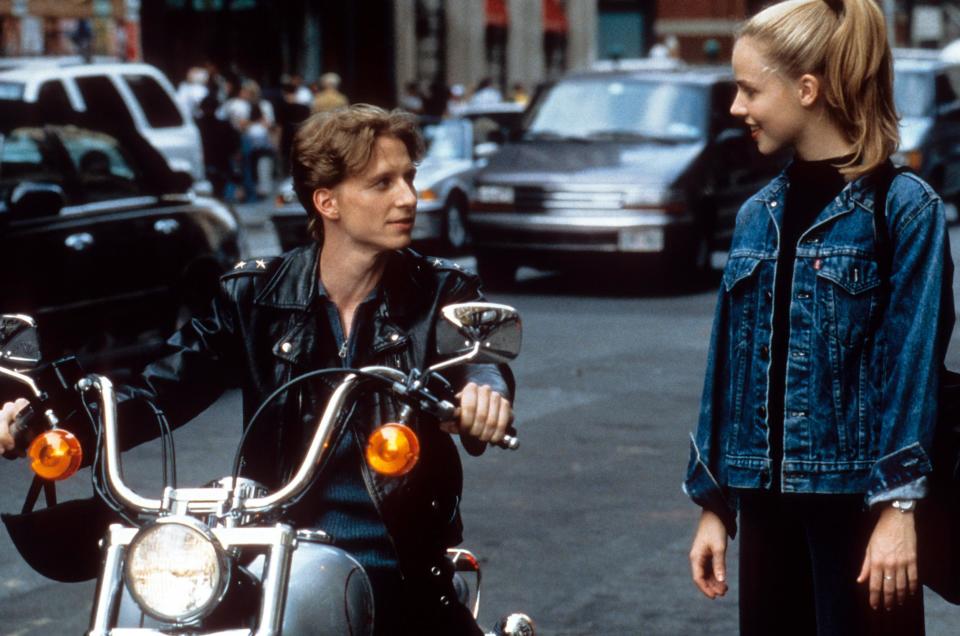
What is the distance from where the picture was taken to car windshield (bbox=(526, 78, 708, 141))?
15.3 meters

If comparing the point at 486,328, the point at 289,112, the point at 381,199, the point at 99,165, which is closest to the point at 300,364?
the point at 381,199

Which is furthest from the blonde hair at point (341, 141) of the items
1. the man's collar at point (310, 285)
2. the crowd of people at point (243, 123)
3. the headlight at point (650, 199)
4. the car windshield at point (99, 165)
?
the crowd of people at point (243, 123)

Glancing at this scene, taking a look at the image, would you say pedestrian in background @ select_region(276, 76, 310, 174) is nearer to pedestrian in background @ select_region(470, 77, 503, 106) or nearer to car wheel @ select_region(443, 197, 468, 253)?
pedestrian in background @ select_region(470, 77, 503, 106)

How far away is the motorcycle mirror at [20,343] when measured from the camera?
3.14 metres

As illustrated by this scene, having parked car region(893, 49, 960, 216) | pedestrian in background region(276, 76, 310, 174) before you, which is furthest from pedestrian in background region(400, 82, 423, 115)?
parked car region(893, 49, 960, 216)

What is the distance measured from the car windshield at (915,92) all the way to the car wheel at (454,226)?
6.11m

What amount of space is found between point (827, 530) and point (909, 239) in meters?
0.49

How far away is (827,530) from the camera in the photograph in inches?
120

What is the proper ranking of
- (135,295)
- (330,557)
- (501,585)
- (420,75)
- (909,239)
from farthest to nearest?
1. (420,75)
2. (135,295)
3. (501,585)
4. (909,239)
5. (330,557)

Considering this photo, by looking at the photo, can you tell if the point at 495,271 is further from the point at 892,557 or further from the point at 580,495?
the point at 892,557

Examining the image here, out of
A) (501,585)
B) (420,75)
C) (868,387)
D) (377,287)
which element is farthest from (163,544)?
(420,75)

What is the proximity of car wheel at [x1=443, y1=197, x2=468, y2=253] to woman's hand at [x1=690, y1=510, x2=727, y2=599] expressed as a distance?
13.8 metres

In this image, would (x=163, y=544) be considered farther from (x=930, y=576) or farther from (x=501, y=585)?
(x=501, y=585)

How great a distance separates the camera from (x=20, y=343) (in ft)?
10.3
